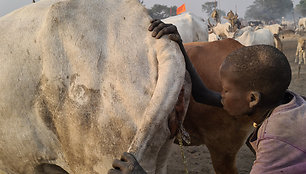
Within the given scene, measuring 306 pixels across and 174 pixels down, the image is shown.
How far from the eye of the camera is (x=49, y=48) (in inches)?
75.0

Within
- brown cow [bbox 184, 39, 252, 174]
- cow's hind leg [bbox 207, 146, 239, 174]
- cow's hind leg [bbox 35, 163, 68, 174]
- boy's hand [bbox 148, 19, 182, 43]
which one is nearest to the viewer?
boy's hand [bbox 148, 19, 182, 43]

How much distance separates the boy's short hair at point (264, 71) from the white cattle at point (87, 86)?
15.4 inches

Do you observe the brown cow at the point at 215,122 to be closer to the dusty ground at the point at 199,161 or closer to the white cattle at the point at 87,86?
the white cattle at the point at 87,86

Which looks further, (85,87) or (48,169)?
(48,169)

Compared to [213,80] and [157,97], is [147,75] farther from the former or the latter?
[213,80]

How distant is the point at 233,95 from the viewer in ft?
5.30

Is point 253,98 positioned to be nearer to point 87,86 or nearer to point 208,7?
point 87,86

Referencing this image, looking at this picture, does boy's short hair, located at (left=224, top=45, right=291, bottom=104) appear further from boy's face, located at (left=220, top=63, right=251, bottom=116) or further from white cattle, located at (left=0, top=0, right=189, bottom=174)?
white cattle, located at (left=0, top=0, right=189, bottom=174)

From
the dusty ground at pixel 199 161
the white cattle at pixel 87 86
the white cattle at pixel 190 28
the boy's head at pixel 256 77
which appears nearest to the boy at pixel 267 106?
the boy's head at pixel 256 77

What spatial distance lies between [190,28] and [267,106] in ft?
18.1

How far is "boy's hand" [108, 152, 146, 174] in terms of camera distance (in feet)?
4.86

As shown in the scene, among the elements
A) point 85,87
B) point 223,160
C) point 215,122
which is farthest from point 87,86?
point 223,160

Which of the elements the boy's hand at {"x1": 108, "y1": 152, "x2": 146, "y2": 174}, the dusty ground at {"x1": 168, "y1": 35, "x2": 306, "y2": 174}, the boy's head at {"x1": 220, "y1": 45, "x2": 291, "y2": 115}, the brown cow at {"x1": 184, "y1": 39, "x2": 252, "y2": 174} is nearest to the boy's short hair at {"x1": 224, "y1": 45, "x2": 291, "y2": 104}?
the boy's head at {"x1": 220, "y1": 45, "x2": 291, "y2": 115}

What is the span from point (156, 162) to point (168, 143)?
0.48 feet
